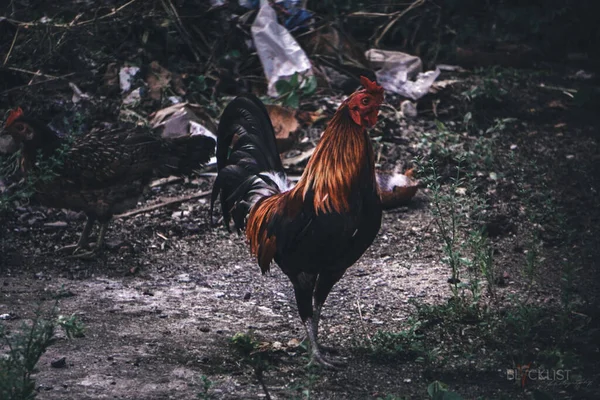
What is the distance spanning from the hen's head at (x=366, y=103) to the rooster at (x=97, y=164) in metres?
2.38

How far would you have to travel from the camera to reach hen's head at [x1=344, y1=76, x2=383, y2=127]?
4137mm

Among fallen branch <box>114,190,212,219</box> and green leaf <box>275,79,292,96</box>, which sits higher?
green leaf <box>275,79,292,96</box>

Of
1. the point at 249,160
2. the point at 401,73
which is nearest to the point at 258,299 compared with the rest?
the point at 249,160

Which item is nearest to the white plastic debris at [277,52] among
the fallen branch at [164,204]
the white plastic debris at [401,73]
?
the white plastic debris at [401,73]

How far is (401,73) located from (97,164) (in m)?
4.00

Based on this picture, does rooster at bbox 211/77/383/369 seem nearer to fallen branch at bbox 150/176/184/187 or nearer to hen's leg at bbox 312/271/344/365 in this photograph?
hen's leg at bbox 312/271/344/365

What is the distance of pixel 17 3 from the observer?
25.1 feet

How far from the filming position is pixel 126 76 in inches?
314

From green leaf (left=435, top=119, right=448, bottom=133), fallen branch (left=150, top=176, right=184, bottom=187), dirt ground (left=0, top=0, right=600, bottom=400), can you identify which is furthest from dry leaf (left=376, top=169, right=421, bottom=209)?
fallen branch (left=150, top=176, right=184, bottom=187)

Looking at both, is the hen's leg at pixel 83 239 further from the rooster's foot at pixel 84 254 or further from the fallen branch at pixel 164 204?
the fallen branch at pixel 164 204

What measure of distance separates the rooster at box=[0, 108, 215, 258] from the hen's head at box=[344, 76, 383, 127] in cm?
238

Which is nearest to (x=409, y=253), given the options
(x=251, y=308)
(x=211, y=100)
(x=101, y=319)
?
(x=251, y=308)

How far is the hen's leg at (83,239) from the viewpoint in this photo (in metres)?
6.04

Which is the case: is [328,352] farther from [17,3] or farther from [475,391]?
[17,3]
